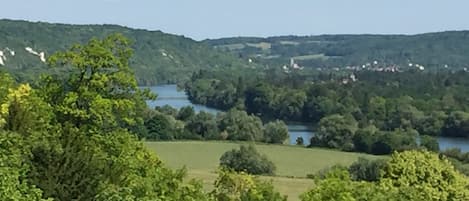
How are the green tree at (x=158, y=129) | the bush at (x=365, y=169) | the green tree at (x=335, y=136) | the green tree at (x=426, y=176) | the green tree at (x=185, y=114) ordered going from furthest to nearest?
the green tree at (x=185, y=114) → the green tree at (x=158, y=129) → the green tree at (x=335, y=136) → the bush at (x=365, y=169) → the green tree at (x=426, y=176)

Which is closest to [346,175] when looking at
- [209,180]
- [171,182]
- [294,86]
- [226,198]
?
[226,198]

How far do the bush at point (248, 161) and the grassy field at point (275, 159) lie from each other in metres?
0.62

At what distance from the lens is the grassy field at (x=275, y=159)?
157ft

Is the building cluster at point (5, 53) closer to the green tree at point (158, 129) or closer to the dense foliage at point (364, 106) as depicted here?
Result: the dense foliage at point (364, 106)

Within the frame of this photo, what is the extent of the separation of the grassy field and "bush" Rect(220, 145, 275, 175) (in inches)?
24.3

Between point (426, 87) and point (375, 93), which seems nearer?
point (375, 93)

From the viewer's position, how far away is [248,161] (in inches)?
2169

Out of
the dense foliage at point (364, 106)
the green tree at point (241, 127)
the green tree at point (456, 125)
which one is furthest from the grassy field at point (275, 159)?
the green tree at point (456, 125)

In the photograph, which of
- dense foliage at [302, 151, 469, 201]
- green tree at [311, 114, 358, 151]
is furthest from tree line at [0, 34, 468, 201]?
green tree at [311, 114, 358, 151]

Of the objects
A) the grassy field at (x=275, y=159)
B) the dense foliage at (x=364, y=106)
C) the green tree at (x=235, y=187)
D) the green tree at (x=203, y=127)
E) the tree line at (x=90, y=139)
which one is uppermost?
the tree line at (x=90, y=139)

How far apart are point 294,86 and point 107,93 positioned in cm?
11342

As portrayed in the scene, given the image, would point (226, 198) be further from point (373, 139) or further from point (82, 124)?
point (373, 139)

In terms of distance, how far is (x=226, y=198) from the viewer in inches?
1041

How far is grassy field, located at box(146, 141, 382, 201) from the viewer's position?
47.7 m
